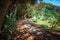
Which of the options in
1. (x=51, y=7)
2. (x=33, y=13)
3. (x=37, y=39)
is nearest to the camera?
(x=37, y=39)

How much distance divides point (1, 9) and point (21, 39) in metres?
3.01

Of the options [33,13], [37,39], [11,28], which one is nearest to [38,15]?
[33,13]

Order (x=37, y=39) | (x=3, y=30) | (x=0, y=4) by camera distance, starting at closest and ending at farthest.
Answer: (x=0, y=4), (x=3, y=30), (x=37, y=39)

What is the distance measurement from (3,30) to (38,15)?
7.53 meters

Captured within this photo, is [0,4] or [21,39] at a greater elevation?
[0,4]

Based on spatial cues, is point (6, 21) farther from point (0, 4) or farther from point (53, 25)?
point (53, 25)

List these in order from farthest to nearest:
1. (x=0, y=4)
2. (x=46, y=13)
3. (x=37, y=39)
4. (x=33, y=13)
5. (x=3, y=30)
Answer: (x=46, y=13)
(x=33, y=13)
(x=37, y=39)
(x=3, y=30)
(x=0, y=4)

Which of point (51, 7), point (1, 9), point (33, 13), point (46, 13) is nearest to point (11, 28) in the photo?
point (1, 9)

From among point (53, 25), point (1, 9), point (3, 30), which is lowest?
point (53, 25)

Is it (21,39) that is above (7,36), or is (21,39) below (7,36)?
below

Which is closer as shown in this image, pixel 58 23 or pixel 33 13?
pixel 58 23

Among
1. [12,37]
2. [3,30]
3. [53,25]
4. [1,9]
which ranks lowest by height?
[53,25]

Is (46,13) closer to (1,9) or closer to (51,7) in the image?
(51,7)

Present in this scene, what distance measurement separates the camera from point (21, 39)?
6141mm
